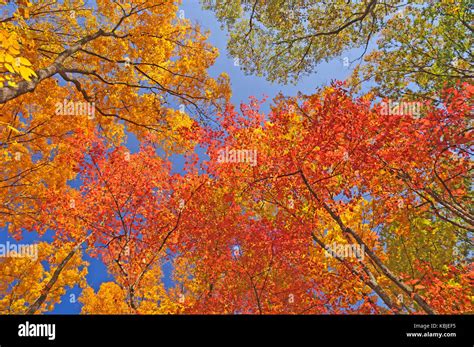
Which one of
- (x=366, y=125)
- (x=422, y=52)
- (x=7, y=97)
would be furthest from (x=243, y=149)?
(x=7, y=97)

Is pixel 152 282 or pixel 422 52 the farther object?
pixel 152 282

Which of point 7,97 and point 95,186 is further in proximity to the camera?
point 95,186

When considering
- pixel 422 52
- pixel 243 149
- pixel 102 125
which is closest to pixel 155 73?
pixel 102 125

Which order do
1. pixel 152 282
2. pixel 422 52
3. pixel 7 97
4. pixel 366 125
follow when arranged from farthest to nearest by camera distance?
pixel 152 282
pixel 422 52
pixel 366 125
pixel 7 97

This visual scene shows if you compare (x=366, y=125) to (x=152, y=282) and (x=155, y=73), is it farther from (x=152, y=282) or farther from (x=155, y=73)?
(x=152, y=282)

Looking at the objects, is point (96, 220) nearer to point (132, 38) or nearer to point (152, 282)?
point (132, 38)

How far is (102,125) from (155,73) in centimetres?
286

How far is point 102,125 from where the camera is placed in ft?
41.5
